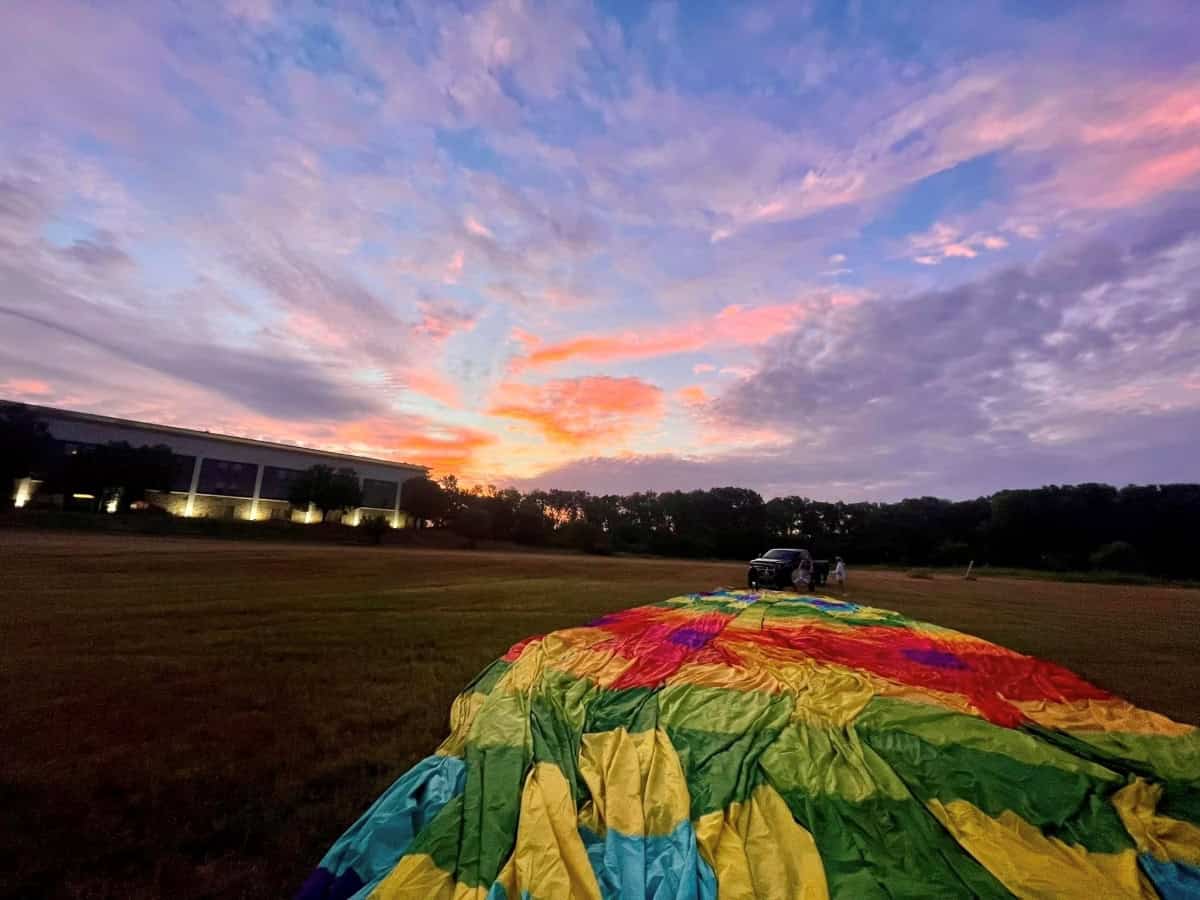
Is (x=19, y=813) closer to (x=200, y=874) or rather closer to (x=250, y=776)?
(x=250, y=776)

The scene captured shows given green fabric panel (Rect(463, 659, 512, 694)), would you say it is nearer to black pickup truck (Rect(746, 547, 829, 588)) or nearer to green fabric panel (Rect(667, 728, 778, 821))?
green fabric panel (Rect(667, 728, 778, 821))

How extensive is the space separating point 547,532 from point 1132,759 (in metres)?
70.2

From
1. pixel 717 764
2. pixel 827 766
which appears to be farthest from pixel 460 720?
pixel 827 766

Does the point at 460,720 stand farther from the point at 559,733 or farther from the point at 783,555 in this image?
the point at 783,555

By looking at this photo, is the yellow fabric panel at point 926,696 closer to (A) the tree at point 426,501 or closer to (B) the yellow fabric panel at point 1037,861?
(B) the yellow fabric panel at point 1037,861

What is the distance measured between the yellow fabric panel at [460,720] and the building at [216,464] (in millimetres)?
72872

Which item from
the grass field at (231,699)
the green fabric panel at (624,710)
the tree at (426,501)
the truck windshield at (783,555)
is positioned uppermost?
the tree at (426,501)

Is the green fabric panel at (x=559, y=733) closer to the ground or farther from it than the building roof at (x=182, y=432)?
closer to the ground

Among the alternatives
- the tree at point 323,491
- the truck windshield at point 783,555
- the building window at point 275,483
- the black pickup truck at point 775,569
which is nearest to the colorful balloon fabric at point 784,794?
the black pickup truck at point 775,569

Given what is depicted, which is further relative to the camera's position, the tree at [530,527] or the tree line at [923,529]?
the tree at [530,527]

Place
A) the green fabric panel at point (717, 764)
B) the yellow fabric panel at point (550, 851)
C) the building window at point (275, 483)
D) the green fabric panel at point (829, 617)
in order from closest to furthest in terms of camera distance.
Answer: the yellow fabric panel at point (550, 851) < the green fabric panel at point (717, 764) < the green fabric panel at point (829, 617) < the building window at point (275, 483)

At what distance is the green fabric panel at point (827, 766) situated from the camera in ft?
13.1

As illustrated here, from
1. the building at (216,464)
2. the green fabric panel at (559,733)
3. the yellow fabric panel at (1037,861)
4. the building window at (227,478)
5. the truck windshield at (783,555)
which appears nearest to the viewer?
the yellow fabric panel at (1037,861)

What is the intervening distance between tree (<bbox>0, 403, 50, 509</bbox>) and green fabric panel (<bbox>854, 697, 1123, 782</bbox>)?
69.0m
